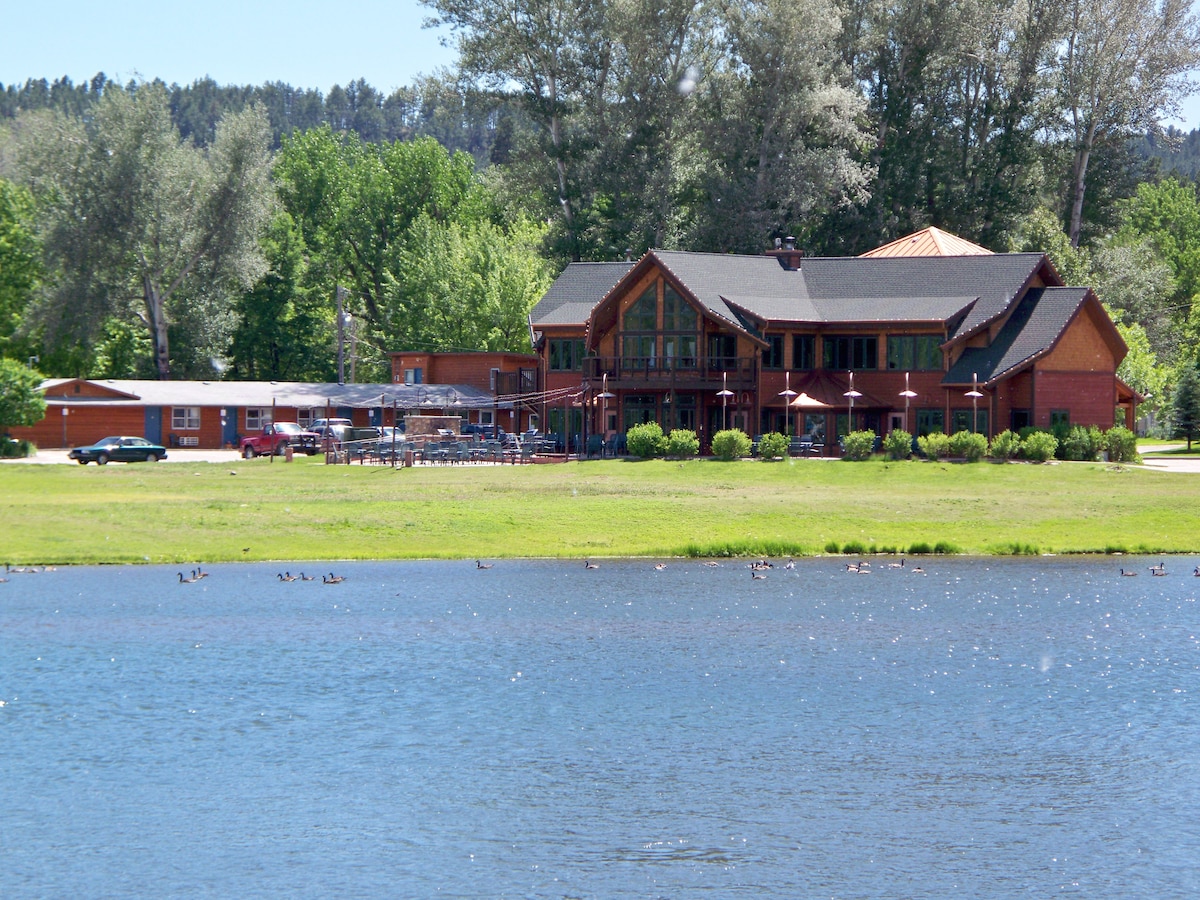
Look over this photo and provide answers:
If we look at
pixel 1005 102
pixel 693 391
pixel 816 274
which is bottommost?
pixel 693 391

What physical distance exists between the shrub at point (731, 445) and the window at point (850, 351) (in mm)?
12051

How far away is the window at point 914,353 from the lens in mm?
74875

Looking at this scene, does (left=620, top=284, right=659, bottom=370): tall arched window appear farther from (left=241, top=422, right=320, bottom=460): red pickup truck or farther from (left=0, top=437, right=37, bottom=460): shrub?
(left=0, top=437, right=37, bottom=460): shrub

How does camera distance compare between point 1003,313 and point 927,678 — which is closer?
point 927,678

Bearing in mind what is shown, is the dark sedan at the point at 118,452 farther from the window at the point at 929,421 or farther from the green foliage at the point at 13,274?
the window at the point at 929,421

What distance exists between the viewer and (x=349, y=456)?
232 ft

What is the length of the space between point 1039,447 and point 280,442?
3985 cm

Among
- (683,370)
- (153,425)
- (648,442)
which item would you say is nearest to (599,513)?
(648,442)

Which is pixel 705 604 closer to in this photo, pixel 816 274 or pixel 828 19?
pixel 816 274

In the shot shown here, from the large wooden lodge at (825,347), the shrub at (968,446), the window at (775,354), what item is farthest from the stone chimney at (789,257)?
the shrub at (968,446)

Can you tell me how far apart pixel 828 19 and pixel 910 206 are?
14.5 meters

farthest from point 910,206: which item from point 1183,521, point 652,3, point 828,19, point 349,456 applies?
point 1183,521

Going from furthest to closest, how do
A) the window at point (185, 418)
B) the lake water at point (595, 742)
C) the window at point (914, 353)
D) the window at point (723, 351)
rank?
the window at point (185, 418)
the window at point (723, 351)
the window at point (914, 353)
the lake water at point (595, 742)

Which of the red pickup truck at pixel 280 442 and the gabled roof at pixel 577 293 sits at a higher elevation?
the gabled roof at pixel 577 293
